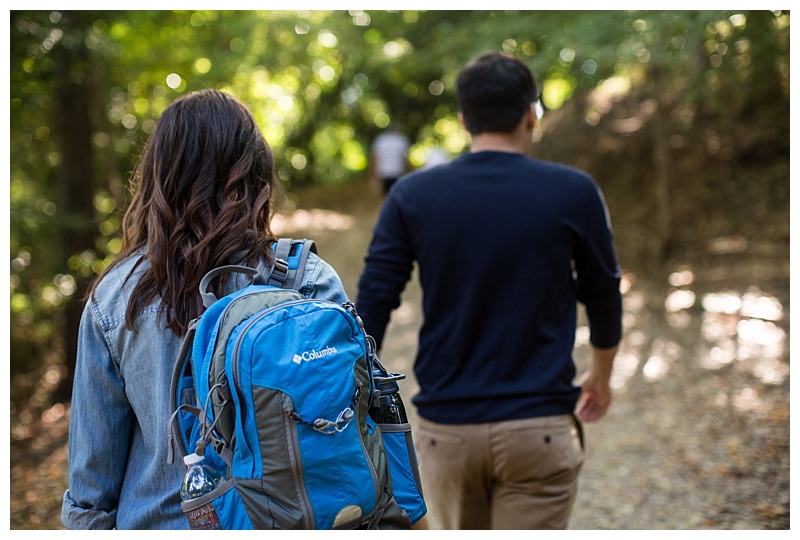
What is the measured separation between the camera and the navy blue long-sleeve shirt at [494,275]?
240 centimetres

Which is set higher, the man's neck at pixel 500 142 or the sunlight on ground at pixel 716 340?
the man's neck at pixel 500 142

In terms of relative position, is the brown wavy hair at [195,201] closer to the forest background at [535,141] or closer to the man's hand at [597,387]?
the man's hand at [597,387]

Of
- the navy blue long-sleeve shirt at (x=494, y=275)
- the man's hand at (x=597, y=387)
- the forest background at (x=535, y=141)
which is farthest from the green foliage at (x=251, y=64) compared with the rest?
the man's hand at (x=597, y=387)

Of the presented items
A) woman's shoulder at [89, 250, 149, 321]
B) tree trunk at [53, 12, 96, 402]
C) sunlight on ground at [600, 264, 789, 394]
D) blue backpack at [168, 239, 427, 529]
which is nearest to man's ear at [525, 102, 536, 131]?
blue backpack at [168, 239, 427, 529]

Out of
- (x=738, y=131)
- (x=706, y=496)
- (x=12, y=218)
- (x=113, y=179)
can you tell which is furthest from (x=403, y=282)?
(x=738, y=131)

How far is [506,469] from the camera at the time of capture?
8.00ft

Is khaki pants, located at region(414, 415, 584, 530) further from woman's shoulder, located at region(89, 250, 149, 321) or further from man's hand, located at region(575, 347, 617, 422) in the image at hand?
woman's shoulder, located at region(89, 250, 149, 321)

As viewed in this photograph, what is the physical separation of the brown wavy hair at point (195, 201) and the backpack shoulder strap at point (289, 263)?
0.03 m

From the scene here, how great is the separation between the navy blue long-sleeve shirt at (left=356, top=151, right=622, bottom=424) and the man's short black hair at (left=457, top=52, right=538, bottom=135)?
13cm

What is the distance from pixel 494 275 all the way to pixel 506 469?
645mm

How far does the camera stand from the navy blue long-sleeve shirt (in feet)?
7.89

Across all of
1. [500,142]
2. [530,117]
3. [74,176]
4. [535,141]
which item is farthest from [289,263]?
[535,141]

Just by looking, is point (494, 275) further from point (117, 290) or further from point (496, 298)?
point (117, 290)
